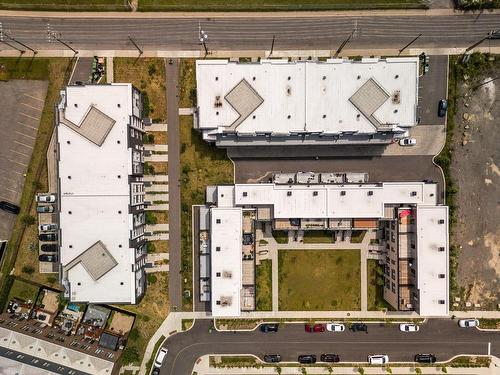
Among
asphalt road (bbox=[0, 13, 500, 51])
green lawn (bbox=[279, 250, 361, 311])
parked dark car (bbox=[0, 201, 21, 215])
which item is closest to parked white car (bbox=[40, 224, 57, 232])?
parked dark car (bbox=[0, 201, 21, 215])

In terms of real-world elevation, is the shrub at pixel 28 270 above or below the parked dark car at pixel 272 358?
above

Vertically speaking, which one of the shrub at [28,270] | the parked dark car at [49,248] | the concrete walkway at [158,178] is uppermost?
the concrete walkway at [158,178]

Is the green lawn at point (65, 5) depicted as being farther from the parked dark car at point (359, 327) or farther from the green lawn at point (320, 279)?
Result: the parked dark car at point (359, 327)

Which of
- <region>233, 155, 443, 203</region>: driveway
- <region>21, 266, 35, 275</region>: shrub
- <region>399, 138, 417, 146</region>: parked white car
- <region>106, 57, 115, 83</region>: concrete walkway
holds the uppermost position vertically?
<region>106, 57, 115, 83</region>: concrete walkway

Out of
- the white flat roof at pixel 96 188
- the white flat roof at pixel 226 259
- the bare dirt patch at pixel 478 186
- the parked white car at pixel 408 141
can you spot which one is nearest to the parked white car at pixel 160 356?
the white flat roof at pixel 96 188

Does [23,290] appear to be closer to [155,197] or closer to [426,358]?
[155,197]

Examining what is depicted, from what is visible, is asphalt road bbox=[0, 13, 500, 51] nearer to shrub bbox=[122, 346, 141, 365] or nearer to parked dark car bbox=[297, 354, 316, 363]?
shrub bbox=[122, 346, 141, 365]

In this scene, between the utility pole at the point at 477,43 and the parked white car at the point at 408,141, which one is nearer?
the utility pole at the point at 477,43
